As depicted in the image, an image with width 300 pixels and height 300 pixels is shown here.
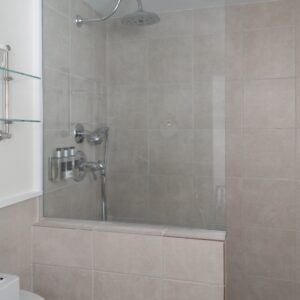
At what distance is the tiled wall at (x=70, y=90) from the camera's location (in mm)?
1576

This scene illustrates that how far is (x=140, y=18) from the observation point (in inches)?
70.6

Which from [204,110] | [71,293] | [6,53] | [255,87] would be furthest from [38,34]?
[255,87]

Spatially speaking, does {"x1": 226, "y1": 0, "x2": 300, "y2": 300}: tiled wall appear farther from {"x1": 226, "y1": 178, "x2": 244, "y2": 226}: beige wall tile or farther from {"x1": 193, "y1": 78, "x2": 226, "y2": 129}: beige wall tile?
{"x1": 193, "y1": 78, "x2": 226, "y2": 129}: beige wall tile

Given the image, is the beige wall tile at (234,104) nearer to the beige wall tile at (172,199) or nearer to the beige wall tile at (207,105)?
the beige wall tile at (207,105)

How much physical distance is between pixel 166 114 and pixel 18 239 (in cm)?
95

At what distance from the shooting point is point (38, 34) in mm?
1511

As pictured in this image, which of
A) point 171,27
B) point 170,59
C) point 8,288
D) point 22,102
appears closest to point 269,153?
point 170,59

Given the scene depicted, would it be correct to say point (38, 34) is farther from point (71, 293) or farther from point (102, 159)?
point (71, 293)

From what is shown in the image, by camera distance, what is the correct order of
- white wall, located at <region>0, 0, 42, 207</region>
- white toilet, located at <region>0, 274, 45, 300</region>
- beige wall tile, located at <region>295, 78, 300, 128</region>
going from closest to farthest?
white toilet, located at <region>0, 274, 45, 300</region>
white wall, located at <region>0, 0, 42, 207</region>
beige wall tile, located at <region>295, 78, 300, 128</region>

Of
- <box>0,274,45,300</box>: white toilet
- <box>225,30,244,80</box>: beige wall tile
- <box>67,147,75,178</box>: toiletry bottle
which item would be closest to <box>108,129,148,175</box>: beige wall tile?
<box>67,147,75,178</box>: toiletry bottle

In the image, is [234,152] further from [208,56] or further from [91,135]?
[91,135]

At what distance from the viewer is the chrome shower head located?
5.87 ft

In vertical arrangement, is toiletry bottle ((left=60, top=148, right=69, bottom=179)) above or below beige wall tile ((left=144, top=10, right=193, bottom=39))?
below

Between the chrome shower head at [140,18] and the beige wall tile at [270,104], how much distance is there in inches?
29.0
